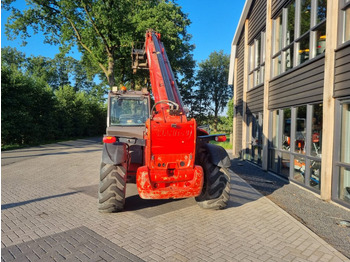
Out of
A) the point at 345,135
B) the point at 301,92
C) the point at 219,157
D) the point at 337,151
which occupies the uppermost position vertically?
the point at 301,92

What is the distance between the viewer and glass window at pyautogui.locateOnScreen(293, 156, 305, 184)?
25.7 feet

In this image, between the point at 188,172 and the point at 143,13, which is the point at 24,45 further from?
the point at 188,172

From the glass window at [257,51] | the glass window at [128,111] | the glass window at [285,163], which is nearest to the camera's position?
the glass window at [128,111]

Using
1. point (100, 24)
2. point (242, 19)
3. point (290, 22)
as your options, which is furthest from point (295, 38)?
point (100, 24)

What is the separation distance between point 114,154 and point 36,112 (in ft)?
58.3

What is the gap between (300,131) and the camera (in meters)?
8.00

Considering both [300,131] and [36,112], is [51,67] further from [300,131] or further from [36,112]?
[300,131]

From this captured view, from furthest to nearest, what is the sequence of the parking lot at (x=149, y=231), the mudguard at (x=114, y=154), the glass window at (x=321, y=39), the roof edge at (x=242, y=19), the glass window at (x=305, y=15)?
the roof edge at (x=242, y=19), the glass window at (x=305, y=15), the glass window at (x=321, y=39), the mudguard at (x=114, y=154), the parking lot at (x=149, y=231)

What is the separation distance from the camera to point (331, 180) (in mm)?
6234

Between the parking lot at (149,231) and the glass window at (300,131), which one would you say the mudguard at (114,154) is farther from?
the glass window at (300,131)

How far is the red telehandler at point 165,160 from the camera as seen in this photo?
4.69 m

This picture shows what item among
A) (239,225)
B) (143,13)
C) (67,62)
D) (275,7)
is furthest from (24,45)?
(67,62)

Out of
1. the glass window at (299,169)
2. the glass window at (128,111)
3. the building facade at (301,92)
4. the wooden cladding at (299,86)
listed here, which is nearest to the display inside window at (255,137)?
the building facade at (301,92)

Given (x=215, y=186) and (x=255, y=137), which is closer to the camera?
(x=215, y=186)
